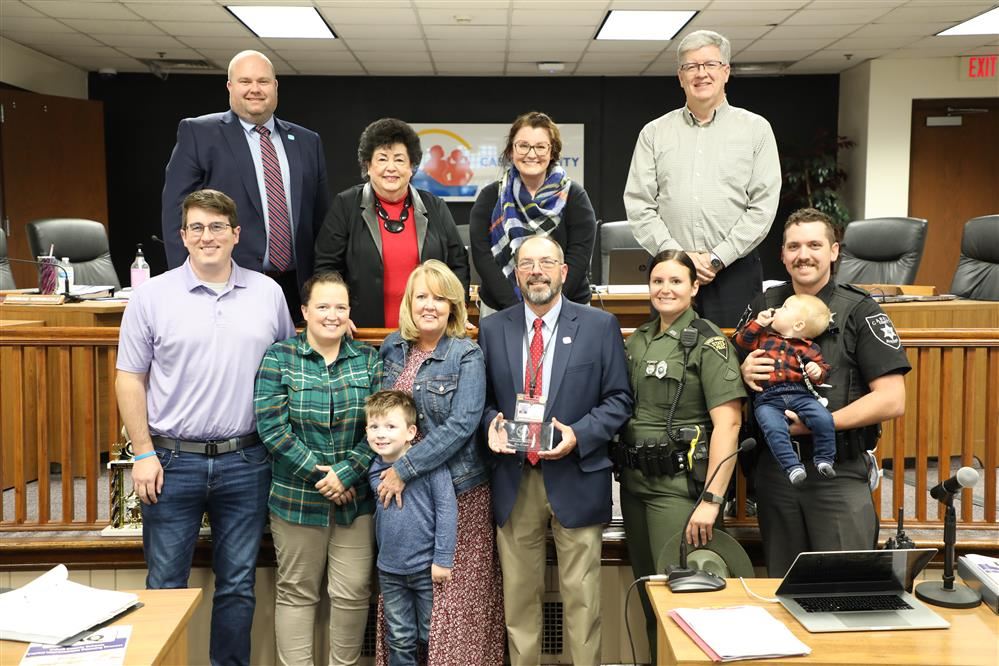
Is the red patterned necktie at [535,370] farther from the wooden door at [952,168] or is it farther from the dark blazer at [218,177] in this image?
the wooden door at [952,168]

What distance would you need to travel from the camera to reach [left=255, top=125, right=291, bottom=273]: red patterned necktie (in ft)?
10.3

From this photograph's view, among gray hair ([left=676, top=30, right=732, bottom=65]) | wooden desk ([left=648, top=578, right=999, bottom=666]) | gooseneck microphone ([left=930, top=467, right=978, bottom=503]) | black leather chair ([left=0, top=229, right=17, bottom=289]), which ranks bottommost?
wooden desk ([left=648, top=578, right=999, bottom=666])

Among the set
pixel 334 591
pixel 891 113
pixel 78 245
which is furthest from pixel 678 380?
pixel 891 113

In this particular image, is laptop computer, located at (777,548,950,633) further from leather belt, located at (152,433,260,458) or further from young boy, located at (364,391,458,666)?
leather belt, located at (152,433,260,458)

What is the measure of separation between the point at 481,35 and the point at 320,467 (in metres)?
6.03

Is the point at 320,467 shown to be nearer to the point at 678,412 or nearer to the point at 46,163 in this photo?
the point at 678,412

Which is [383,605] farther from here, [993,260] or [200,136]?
[993,260]

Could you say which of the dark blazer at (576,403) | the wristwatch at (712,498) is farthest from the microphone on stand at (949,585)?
the dark blazer at (576,403)

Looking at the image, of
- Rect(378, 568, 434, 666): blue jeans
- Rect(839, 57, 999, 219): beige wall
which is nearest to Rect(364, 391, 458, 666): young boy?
Rect(378, 568, 434, 666): blue jeans

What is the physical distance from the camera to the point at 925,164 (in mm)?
Result: 9133

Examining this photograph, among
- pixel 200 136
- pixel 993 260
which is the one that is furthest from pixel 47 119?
pixel 993 260

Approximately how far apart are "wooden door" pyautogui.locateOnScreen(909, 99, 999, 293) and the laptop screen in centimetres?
792

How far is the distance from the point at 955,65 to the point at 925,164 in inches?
40.3

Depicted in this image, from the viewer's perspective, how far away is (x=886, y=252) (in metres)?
6.00
